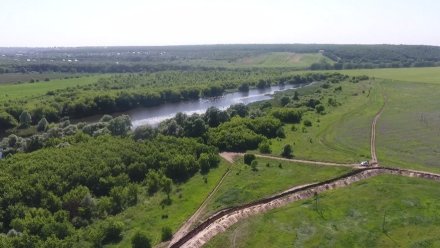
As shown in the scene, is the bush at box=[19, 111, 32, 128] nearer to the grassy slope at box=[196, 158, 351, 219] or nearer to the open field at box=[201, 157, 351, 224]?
the open field at box=[201, 157, 351, 224]

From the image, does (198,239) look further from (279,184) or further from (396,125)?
(396,125)

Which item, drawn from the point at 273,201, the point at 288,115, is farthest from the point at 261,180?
the point at 288,115

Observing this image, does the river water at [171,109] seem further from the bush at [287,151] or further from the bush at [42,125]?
the bush at [287,151]

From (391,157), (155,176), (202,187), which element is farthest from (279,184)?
(391,157)

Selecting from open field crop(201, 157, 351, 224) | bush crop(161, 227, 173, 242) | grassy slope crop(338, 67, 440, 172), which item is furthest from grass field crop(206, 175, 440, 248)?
grassy slope crop(338, 67, 440, 172)

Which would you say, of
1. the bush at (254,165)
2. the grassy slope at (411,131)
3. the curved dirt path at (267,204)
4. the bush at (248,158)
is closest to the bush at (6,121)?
the bush at (248,158)

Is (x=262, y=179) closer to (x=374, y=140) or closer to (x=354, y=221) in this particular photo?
(x=354, y=221)

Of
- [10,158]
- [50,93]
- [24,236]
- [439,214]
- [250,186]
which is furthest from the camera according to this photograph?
[50,93]

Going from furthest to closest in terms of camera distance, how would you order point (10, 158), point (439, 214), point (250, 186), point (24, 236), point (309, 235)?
point (10, 158) < point (250, 186) < point (439, 214) < point (309, 235) < point (24, 236)
